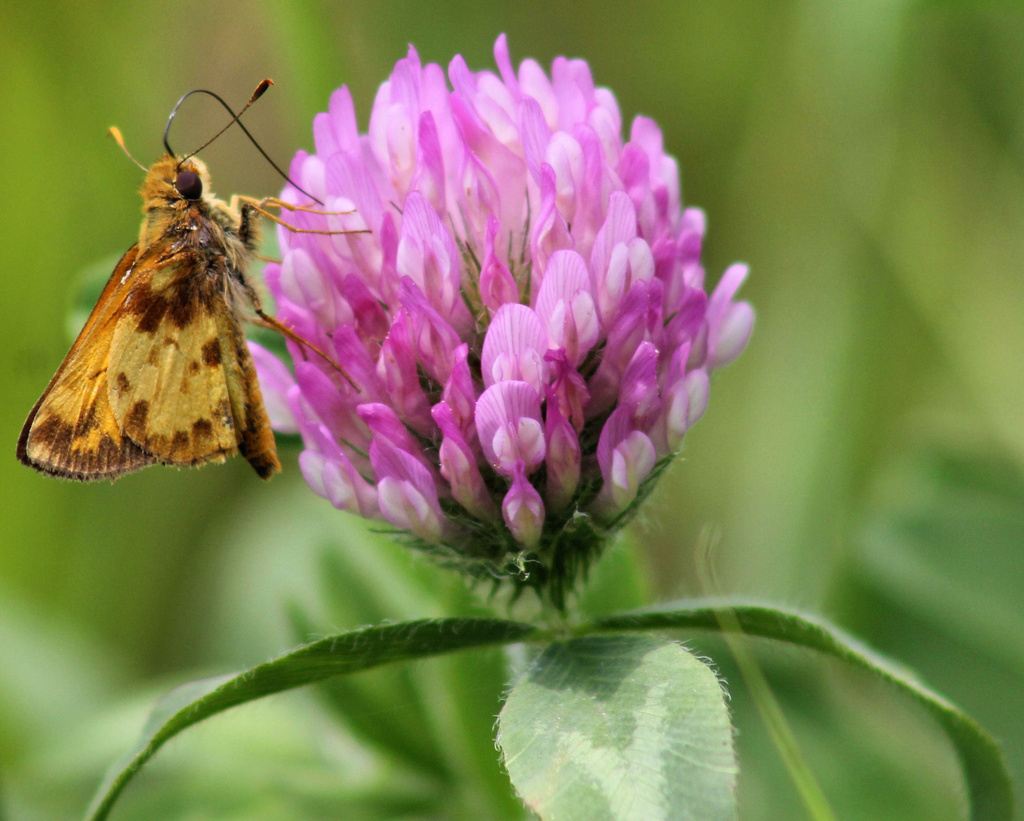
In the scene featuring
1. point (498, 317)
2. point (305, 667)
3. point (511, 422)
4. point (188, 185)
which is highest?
point (188, 185)

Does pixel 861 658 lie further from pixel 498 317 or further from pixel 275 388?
pixel 275 388

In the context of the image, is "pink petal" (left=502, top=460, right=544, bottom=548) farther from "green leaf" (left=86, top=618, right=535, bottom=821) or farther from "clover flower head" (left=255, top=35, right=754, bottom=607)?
"green leaf" (left=86, top=618, right=535, bottom=821)

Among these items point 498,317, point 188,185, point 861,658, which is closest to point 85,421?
point 188,185

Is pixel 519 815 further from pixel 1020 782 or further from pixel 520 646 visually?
pixel 1020 782

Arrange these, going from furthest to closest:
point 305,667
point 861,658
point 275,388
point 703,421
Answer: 1. point 703,421
2. point 275,388
3. point 305,667
4. point 861,658

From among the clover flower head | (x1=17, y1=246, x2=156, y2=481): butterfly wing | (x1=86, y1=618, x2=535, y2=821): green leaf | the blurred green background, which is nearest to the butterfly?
(x1=17, y1=246, x2=156, y2=481): butterfly wing

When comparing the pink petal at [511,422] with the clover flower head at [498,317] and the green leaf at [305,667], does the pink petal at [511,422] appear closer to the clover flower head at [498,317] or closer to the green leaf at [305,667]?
the clover flower head at [498,317]

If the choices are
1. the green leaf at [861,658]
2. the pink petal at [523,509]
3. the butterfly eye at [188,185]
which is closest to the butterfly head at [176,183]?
the butterfly eye at [188,185]

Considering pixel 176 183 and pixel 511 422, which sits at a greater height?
pixel 176 183

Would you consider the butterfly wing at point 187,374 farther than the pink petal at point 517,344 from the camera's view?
Yes
